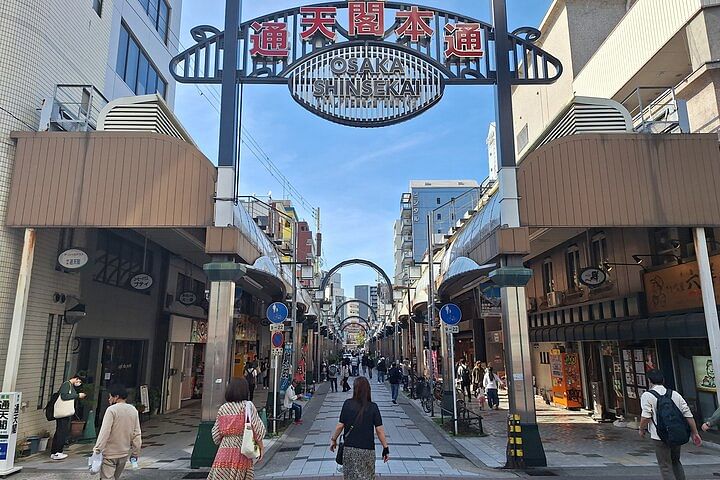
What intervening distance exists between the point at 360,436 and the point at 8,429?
24.6ft

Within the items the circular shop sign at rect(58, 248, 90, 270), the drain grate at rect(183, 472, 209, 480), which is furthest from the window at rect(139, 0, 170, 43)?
the drain grate at rect(183, 472, 209, 480)

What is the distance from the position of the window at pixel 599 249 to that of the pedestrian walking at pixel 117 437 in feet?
45.7

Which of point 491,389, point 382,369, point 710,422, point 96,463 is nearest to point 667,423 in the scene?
point 710,422

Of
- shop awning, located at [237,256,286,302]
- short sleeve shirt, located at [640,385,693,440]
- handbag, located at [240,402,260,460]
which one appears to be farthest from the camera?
shop awning, located at [237,256,286,302]

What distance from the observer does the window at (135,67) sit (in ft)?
55.2

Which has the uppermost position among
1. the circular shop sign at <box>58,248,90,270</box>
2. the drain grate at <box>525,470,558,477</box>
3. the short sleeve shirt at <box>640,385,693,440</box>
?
the circular shop sign at <box>58,248,90,270</box>

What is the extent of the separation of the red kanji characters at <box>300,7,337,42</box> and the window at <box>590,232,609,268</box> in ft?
34.4

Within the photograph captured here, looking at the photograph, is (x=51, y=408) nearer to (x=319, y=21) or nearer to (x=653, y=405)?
(x=319, y=21)

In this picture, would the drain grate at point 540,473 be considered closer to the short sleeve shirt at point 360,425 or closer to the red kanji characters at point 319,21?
the short sleeve shirt at point 360,425

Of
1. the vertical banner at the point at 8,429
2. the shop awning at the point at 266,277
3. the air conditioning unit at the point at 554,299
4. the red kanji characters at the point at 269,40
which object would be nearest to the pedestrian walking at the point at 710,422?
the shop awning at the point at 266,277

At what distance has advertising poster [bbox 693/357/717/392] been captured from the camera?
12.0m

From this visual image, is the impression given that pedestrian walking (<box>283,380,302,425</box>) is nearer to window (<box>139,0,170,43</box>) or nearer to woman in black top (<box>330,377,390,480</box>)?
woman in black top (<box>330,377,390,480</box>)

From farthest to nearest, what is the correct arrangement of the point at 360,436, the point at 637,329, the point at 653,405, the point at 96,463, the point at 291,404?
1. the point at 291,404
2. the point at 637,329
3. the point at 653,405
4. the point at 96,463
5. the point at 360,436

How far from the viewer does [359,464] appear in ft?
19.1
